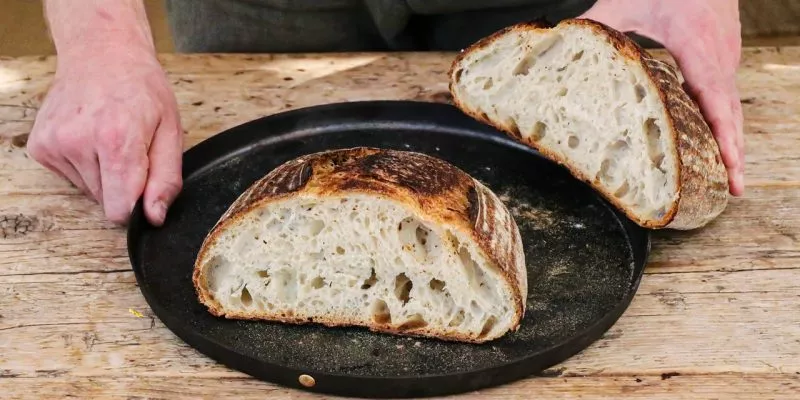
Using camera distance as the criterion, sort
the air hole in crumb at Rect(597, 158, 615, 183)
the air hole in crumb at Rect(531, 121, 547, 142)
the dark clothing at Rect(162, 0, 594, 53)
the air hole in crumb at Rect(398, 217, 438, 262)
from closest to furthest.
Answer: the air hole in crumb at Rect(398, 217, 438, 262)
the air hole in crumb at Rect(597, 158, 615, 183)
the air hole in crumb at Rect(531, 121, 547, 142)
the dark clothing at Rect(162, 0, 594, 53)

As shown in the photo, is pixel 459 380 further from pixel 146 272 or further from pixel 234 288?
Answer: pixel 146 272

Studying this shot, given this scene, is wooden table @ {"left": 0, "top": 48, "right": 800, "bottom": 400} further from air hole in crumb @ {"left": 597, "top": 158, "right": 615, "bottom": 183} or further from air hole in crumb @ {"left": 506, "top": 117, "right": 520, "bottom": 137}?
air hole in crumb @ {"left": 506, "top": 117, "right": 520, "bottom": 137}

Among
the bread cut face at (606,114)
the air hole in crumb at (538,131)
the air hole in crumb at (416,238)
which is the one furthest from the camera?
the air hole in crumb at (538,131)

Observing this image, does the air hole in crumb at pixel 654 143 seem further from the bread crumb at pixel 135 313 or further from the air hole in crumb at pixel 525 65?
the bread crumb at pixel 135 313

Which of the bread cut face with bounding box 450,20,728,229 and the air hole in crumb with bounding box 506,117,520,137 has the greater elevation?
the bread cut face with bounding box 450,20,728,229

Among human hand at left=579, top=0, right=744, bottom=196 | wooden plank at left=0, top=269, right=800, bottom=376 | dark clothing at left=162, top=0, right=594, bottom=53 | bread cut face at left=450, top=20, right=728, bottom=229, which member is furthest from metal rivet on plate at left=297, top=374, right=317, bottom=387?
dark clothing at left=162, top=0, right=594, bottom=53

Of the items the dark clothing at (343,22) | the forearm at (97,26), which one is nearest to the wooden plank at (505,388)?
the forearm at (97,26)
